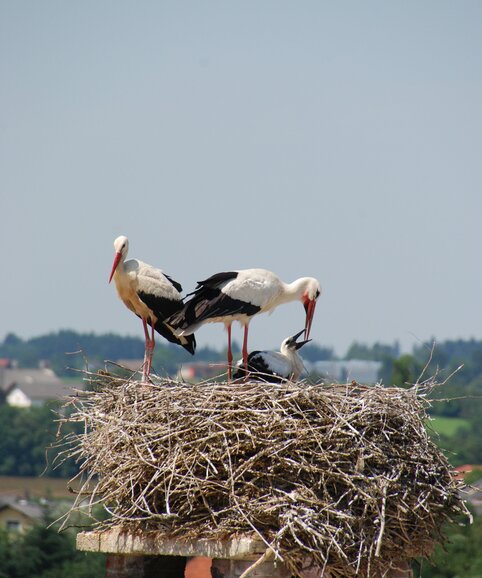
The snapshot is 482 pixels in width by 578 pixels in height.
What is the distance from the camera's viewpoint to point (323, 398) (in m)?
9.98

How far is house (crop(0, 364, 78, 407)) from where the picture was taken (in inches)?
4624

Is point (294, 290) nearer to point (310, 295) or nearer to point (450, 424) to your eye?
point (310, 295)

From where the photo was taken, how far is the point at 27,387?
12369cm

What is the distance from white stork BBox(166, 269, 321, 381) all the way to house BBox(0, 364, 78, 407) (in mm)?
97048

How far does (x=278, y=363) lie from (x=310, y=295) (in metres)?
0.68

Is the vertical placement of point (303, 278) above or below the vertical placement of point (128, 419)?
above

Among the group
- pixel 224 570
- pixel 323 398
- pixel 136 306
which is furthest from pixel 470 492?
pixel 136 306

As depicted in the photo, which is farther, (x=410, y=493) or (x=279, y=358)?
(x=279, y=358)

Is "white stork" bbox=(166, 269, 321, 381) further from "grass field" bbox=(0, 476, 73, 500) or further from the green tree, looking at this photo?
"grass field" bbox=(0, 476, 73, 500)

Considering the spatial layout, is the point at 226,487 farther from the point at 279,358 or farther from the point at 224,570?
the point at 279,358

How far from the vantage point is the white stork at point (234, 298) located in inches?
469

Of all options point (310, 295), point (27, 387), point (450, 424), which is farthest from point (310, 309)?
point (27, 387)

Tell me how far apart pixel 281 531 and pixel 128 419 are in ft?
5.46

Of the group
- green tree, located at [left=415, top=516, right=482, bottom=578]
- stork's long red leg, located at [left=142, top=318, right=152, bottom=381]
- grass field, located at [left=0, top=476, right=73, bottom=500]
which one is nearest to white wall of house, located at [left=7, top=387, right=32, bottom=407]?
grass field, located at [left=0, top=476, right=73, bottom=500]
